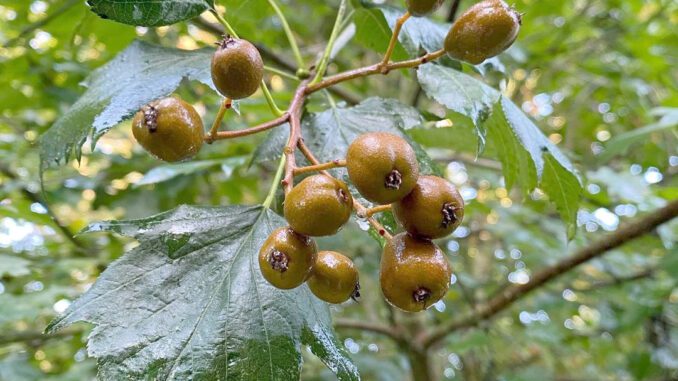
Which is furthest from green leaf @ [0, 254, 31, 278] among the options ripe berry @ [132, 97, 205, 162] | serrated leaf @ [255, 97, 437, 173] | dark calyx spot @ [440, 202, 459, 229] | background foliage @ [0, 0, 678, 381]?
dark calyx spot @ [440, 202, 459, 229]

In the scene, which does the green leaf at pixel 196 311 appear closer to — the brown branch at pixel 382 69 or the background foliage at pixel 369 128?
the background foliage at pixel 369 128

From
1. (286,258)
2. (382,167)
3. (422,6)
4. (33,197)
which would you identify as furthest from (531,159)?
(33,197)

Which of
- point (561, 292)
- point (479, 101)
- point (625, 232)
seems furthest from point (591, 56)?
point (479, 101)

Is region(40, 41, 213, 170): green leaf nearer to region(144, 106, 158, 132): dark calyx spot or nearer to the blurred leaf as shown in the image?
region(144, 106, 158, 132): dark calyx spot

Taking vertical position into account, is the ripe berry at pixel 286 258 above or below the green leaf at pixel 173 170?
above

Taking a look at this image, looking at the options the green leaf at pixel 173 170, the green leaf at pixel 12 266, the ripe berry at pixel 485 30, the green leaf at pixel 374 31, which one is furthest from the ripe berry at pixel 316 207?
the green leaf at pixel 12 266

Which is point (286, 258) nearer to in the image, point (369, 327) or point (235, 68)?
point (235, 68)

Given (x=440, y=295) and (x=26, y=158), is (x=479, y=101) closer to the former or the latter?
(x=440, y=295)
